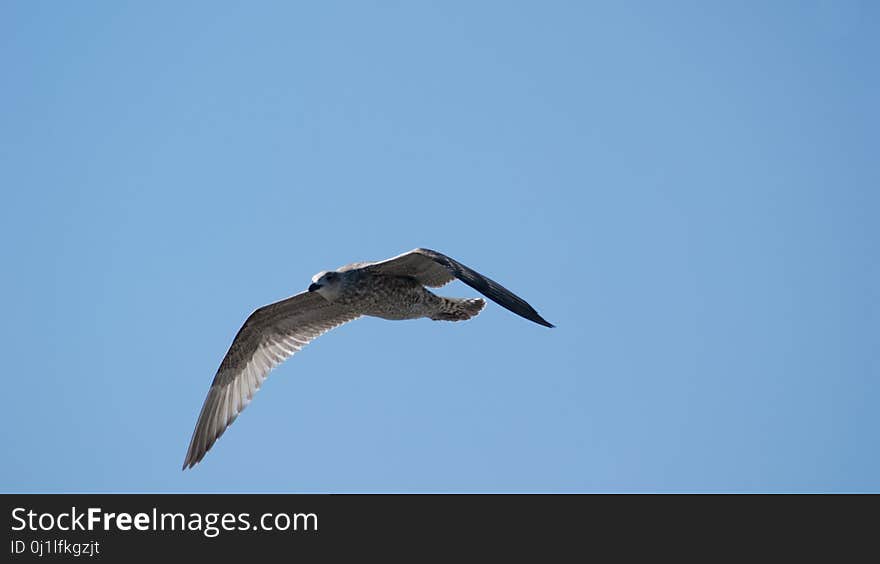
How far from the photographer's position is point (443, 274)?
1281 cm

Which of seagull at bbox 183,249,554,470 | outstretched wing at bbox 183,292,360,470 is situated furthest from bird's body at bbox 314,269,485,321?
outstretched wing at bbox 183,292,360,470

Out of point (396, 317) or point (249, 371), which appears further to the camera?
point (249, 371)

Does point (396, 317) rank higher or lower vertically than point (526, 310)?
higher

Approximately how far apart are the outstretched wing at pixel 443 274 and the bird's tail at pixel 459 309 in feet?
1.58

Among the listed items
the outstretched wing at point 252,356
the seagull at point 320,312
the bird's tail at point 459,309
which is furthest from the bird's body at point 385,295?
the outstretched wing at point 252,356

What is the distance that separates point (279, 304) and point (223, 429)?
1.98m

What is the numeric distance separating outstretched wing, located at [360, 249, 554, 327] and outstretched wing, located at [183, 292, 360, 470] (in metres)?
1.59

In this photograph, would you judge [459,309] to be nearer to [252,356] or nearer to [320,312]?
[320,312]

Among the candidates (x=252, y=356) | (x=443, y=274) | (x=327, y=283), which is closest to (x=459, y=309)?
(x=443, y=274)

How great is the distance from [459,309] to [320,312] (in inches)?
77.2

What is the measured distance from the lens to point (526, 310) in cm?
1073
